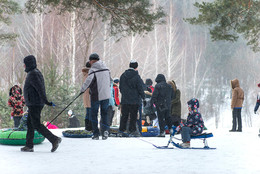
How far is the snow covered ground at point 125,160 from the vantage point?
216 inches

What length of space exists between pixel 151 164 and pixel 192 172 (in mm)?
820

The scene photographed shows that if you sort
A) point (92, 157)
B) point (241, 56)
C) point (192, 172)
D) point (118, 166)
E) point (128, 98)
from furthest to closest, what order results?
1. point (241, 56)
2. point (128, 98)
3. point (92, 157)
4. point (118, 166)
5. point (192, 172)

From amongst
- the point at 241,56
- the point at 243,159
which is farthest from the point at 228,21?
the point at 241,56

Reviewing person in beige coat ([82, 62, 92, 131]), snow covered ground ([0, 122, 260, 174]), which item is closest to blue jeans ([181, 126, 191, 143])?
snow covered ground ([0, 122, 260, 174])

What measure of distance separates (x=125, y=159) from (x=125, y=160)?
0.35 ft

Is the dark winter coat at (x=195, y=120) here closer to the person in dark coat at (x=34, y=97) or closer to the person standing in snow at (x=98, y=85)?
the person standing in snow at (x=98, y=85)

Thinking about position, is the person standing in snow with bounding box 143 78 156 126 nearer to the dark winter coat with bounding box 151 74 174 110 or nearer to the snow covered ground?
the dark winter coat with bounding box 151 74 174 110

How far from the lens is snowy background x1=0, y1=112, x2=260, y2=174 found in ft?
18.0

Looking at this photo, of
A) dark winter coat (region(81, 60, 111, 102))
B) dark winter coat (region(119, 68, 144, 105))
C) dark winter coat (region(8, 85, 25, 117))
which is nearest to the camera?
dark winter coat (region(81, 60, 111, 102))

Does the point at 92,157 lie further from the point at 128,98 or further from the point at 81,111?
the point at 81,111

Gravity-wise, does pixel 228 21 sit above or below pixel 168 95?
above

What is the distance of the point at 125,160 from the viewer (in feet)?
20.9

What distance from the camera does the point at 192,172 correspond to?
210 inches

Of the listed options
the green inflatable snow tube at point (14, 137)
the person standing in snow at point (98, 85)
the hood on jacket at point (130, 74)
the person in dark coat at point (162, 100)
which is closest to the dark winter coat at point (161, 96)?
the person in dark coat at point (162, 100)
